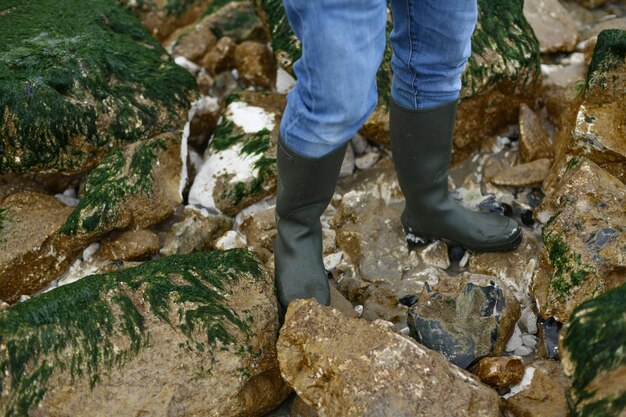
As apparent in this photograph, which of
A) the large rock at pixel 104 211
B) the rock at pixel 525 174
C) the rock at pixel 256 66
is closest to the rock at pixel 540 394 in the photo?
the rock at pixel 525 174

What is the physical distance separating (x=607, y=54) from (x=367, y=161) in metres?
1.13

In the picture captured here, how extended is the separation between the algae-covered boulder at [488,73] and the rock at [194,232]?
0.83 metres

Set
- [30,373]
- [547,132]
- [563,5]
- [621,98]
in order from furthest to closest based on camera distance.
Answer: [563,5], [547,132], [621,98], [30,373]

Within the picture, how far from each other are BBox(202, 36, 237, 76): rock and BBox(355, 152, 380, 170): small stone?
3.37 feet

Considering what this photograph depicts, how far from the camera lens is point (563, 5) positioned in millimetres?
4020

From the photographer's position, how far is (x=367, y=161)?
10.8ft

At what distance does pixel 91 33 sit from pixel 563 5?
2649 mm

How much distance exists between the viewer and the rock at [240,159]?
10.1 feet

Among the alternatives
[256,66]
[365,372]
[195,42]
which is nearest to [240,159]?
[256,66]

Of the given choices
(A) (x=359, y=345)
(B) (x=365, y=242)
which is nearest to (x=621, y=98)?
(B) (x=365, y=242)

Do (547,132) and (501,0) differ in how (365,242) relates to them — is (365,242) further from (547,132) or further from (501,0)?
(501,0)

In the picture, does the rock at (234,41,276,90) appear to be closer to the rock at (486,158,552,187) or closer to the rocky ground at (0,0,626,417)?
the rocky ground at (0,0,626,417)

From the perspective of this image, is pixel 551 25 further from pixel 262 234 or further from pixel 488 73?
pixel 262 234

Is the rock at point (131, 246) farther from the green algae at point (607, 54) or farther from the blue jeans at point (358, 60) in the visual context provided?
the green algae at point (607, 54)
